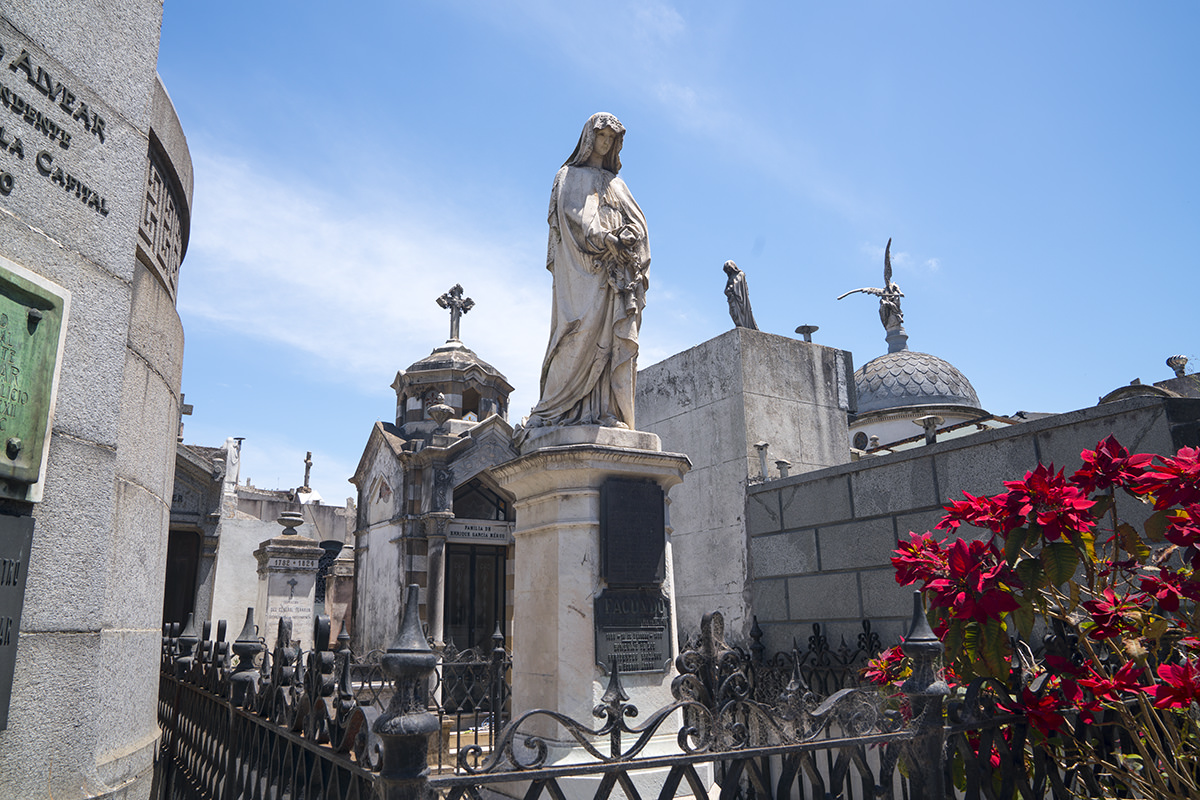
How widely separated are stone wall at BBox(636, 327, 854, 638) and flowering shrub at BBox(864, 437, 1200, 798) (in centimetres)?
638

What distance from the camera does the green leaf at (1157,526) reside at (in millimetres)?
3121

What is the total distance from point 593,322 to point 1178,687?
14.4 ft

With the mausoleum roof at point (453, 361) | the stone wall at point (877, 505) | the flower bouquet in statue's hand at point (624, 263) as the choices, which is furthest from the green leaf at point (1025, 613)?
the mausoleum roof at point (453, 361)

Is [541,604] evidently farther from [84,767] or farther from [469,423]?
[469,423]

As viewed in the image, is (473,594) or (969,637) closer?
(969,637)

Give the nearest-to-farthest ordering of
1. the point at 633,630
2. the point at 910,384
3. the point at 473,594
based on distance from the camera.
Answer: the point at 633,630, the point at 473,594, the point at 910,384

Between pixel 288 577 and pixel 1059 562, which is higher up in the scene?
→ pixel 288 577

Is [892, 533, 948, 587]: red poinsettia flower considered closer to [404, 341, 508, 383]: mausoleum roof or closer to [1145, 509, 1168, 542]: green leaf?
[1145, 509, 1168, 542]: green leaf

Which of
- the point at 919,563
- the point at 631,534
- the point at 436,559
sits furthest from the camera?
the point at 436,559

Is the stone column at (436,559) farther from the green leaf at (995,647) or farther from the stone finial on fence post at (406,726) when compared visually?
the stone finial on fence post at (406,726)

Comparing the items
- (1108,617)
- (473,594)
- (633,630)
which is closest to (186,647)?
(633,630)

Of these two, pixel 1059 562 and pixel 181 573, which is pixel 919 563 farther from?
pixel 181 573

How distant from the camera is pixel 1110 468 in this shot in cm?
324

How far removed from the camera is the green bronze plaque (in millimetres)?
3068
